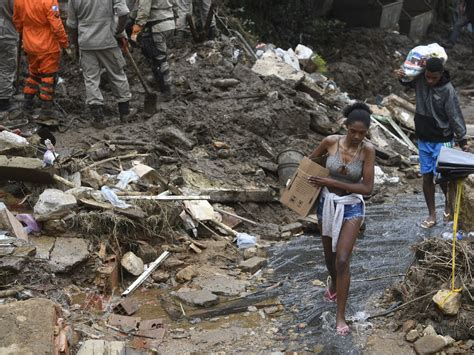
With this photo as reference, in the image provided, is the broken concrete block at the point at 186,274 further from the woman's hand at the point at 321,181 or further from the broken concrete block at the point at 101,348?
the woman's hand at the point at 321,181

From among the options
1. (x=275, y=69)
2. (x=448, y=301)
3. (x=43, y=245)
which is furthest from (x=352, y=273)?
(x=275, y=69)

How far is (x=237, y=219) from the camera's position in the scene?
740cm

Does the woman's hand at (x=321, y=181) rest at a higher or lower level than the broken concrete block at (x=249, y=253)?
higher

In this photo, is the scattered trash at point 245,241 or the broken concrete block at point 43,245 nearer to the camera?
the broken concrete block at point 43,245

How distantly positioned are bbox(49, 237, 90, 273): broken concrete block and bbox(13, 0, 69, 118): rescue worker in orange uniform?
320 cm

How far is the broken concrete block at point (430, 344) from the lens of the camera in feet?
14.9

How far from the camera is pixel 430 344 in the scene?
4582mm

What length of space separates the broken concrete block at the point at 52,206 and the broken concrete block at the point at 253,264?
171 cm

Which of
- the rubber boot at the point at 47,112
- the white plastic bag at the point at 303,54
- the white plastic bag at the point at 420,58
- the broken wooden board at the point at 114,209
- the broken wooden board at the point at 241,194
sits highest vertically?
the white plastic bag at the point at 420,58

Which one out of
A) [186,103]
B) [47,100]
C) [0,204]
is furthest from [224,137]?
[0,204]

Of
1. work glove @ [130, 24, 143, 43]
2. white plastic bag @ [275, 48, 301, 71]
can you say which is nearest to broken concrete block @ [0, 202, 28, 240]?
work glove @ [130, 24, 143, 43]

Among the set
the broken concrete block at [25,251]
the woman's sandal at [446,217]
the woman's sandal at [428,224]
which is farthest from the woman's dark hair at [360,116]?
the broken concrete block at [25,251]

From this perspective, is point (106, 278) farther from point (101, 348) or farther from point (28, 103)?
point (28, 103)

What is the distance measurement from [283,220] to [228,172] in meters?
0.96
